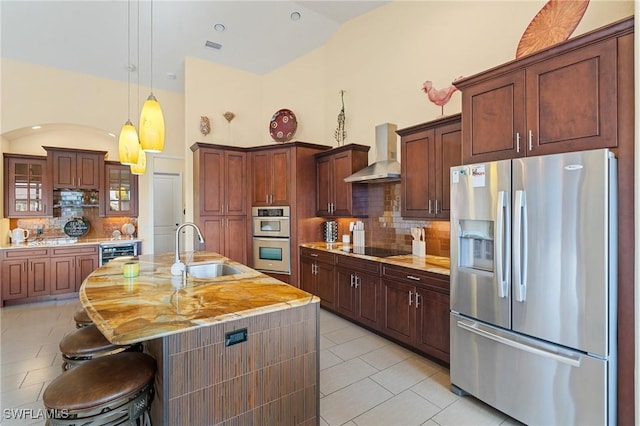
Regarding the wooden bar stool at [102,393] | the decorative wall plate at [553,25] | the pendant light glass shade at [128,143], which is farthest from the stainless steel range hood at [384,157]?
the wooden bar stool at [102,393]

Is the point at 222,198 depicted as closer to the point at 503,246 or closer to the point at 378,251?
the point at 378,251

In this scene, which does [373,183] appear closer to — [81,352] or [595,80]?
[595,80]

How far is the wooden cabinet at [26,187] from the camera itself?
506 centimetres

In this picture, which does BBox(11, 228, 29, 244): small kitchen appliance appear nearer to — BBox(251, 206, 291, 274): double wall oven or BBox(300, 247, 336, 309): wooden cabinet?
BBox(251, 206, 291, 274): double wall oven

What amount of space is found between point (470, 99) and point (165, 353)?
2.67 metres

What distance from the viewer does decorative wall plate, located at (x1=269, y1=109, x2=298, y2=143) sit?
523 centimetres

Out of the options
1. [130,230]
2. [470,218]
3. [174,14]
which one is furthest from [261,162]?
[470,218]

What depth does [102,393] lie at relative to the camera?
1381 millimetres

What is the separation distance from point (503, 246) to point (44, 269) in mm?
6495

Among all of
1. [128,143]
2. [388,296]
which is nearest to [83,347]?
[128,143]

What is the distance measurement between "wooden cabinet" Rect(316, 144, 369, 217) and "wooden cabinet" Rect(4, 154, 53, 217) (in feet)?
15.8

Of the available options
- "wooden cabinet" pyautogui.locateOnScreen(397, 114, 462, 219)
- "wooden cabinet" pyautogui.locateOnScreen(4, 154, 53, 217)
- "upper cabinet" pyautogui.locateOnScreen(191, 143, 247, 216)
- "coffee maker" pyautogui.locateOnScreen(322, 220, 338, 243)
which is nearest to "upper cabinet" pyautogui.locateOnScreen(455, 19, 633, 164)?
"wooden cabinet" pyautogui.locateOnScreen(397, 114, 462, 219)

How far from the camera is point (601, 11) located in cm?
244

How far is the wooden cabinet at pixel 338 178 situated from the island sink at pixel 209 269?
6.68 ft
